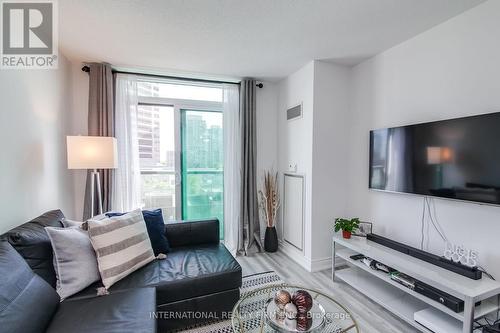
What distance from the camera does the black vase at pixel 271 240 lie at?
3.22 meters

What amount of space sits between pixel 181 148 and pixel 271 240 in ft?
5.82

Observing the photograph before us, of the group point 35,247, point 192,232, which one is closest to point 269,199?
point 192,232

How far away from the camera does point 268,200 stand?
324 centimetres

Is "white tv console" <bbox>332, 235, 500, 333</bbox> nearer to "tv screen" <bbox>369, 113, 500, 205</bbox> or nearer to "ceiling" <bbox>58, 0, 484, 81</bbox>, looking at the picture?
"tv screen" <bbox>369, 113, 500, 205</bbox>

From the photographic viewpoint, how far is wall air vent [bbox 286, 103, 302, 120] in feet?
9.48

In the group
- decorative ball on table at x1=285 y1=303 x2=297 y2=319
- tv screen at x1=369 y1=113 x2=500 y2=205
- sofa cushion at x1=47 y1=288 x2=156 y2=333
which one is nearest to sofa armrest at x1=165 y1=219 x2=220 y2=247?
sofa cushion at x1=47 y1=288 x2=156 y2=333

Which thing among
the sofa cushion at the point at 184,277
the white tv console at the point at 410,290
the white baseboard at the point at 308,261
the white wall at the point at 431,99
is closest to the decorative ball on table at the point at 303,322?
the sofa cushion at the point at 184,277

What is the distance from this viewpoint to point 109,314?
128 centimetres

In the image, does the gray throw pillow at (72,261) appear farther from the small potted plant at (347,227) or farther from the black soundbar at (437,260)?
the black soundbar at (437,260)

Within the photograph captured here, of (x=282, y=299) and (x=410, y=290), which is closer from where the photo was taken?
(x=282, y=299)

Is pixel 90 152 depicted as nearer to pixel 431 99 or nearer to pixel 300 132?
pixel 300 132

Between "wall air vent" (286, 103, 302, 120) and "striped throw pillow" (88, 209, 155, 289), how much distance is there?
2110mm

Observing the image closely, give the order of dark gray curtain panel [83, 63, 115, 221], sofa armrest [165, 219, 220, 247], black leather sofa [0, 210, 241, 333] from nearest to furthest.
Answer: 1. black leather sofa [0, 210, 241, 333]
2. sofa armrest [165, 219, 220, 247]
3. dark gray curtain panel [83, 63, 115, 221]

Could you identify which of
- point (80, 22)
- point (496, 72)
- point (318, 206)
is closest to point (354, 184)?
point (318, 206)
